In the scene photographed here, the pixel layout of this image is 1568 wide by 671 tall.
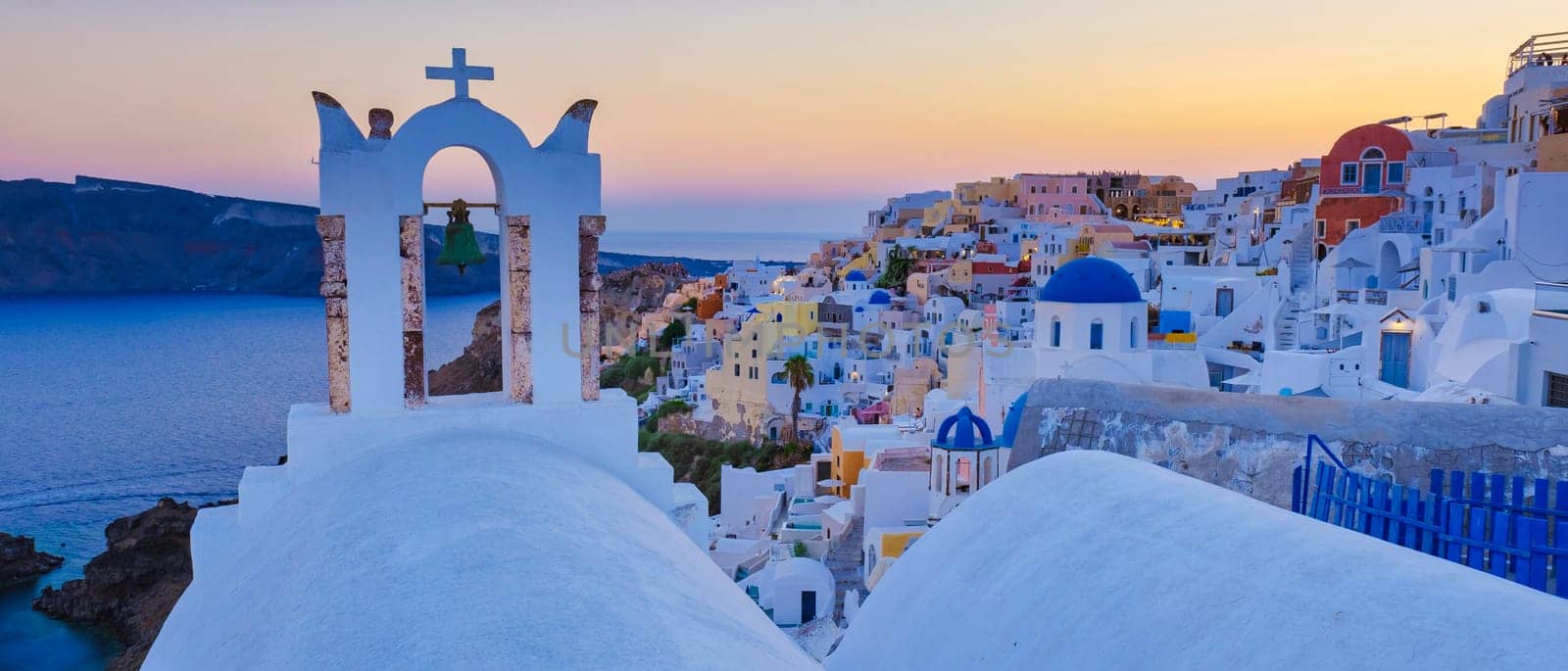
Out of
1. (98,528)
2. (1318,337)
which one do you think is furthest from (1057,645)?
(98,528)

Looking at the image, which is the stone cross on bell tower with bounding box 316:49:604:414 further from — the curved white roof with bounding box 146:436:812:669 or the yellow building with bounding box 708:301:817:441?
the yellow building with bounding box 708:301:817:441

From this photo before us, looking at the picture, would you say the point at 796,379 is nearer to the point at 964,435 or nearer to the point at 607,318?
the point at 964,435

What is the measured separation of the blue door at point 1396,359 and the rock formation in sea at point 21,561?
88.8 ft

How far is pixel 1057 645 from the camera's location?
3332mm

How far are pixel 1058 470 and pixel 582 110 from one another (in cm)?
250

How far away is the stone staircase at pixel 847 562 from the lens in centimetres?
1641

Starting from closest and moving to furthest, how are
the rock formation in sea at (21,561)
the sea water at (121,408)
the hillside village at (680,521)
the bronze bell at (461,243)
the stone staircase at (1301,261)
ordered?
the hillside village at (680,521) → the bronze bell at (461,243) → the rock formation in sea at (21,561) → the stone staircase at (1301,261) → the sea water at (121,408)

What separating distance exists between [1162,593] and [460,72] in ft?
11.2

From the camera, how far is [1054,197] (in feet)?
190

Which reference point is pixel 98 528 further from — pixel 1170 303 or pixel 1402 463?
pixel 1402 463

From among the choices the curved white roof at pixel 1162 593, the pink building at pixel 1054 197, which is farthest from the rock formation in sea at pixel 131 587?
the pink building at pixel 1054 197

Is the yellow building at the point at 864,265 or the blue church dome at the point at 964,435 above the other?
the yellow building at the point at 864,265

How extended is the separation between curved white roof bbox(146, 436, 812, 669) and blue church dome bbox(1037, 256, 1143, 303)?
1488cm

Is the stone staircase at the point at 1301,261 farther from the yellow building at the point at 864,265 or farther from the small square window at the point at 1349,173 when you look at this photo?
the yellow building at the point at 864,265
